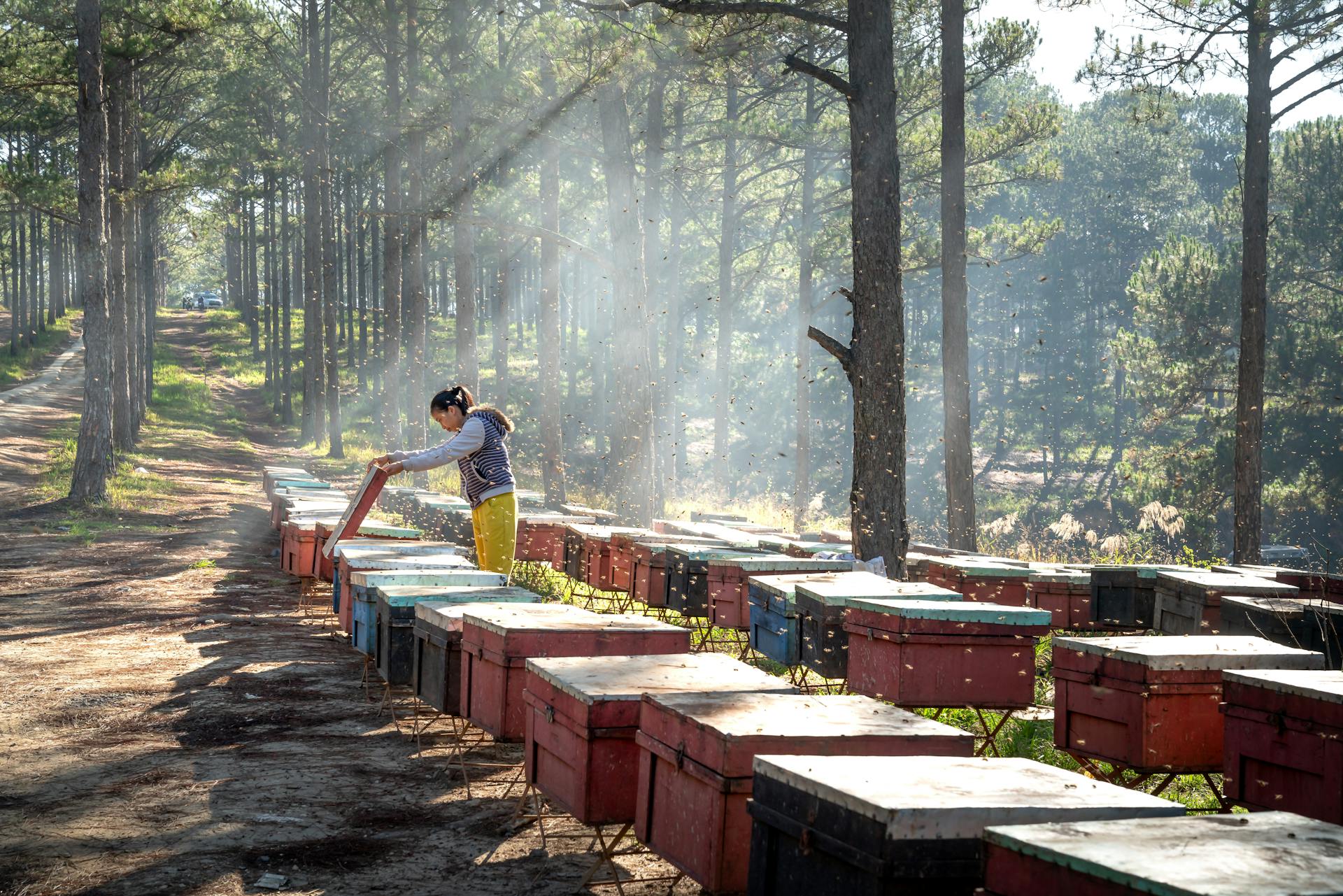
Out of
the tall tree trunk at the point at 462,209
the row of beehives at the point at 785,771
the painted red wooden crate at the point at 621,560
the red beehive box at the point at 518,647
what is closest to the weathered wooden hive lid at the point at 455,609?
the row of beehives at the point at 785,771

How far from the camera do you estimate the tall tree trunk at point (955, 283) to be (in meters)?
18.3

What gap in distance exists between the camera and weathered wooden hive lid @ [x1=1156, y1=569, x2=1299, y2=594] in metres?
9.08

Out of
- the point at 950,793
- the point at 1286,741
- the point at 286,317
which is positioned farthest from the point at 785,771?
the point at 286,317

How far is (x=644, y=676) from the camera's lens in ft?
17.9

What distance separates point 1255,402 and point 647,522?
11279mm

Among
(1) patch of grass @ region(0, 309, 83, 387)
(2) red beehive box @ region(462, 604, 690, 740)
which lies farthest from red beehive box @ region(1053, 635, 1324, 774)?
(1) patch of grass @ region(0, 309, 83, 387)

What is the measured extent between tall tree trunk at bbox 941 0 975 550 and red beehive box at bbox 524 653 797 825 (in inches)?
528

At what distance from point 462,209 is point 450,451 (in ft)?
78.1

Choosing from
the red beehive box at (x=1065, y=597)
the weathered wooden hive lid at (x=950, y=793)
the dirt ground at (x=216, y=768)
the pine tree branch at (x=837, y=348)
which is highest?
the pine tree branch at (x=837, y=348)

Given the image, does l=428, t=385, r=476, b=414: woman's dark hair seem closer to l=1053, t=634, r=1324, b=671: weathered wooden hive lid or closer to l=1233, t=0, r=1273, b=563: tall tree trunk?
l=1053, t=634, r=1324, b=671: weathered wooden hive lid

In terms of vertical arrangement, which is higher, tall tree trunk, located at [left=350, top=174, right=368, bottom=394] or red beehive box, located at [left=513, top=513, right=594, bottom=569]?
tall tree trunk, located at [left=350, top=174, right=368, bottom=394]

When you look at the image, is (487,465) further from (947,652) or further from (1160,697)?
(1160,697)

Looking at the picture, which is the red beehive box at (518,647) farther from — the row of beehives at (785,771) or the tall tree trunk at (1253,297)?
the tall tree trunk at (1253,297)

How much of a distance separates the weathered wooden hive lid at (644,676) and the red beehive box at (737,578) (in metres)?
3.66
